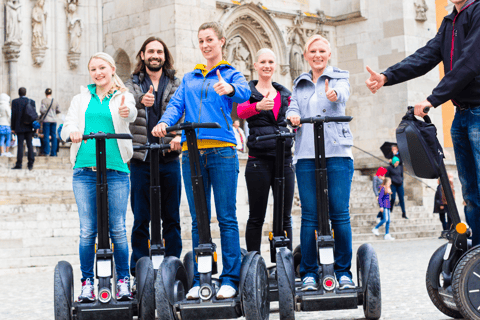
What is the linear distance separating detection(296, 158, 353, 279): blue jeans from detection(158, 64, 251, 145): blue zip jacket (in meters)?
0.59

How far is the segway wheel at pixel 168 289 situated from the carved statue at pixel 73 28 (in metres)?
14.8

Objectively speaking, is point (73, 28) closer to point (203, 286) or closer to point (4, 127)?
point (4, 127)

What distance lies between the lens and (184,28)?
617 inches

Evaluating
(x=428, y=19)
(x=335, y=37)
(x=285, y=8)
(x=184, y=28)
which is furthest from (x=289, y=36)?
(x=184, y=28)

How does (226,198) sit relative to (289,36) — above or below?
below

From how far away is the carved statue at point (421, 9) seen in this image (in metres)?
21.2

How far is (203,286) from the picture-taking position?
394 cm

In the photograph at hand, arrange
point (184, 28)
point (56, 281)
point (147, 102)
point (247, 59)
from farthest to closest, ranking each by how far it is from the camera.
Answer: point (247, 59) < point (184, 28) < point (147, 102) < point (56, 281)

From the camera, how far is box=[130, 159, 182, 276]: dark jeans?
5.16 m

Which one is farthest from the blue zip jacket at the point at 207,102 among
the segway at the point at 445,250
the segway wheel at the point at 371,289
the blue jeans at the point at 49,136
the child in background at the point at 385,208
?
the blue jeans at the point at 49,136

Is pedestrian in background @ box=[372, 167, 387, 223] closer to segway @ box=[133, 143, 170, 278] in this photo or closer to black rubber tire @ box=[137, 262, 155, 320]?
segway @ box=[133, 143, 170, 278]

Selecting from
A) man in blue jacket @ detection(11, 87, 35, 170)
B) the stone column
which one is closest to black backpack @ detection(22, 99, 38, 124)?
man in blue jacket @ detection(11, 87, 35, 170)

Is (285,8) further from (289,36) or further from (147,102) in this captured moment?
(147,102)

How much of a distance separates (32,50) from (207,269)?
581 inches
